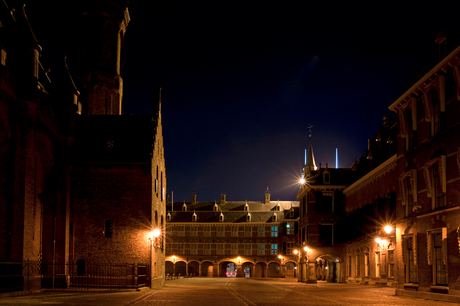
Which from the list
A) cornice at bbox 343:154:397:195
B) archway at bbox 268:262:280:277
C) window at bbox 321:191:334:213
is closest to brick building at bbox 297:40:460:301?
cornice at bbox 343:154:397:195

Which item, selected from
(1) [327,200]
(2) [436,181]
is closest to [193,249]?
(1) [327,200]

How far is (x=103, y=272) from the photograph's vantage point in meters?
29.7

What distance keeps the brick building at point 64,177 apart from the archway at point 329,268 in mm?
19180

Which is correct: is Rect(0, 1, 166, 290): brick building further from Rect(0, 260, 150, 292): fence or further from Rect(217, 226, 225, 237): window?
Rect(217, 226, 225, 237): window

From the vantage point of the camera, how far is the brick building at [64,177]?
2291cm

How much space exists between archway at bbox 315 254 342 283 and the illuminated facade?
23.9 m

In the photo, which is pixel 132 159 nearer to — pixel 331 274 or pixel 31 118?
pixel 31 118

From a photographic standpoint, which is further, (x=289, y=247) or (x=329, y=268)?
(x=289, y=247)

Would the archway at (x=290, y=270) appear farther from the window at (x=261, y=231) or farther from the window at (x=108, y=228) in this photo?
the window at (x=108, y=228)

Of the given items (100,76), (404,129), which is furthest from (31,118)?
(100,76)

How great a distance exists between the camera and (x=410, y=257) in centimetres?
→ 2195

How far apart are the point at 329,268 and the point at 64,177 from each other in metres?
32.8

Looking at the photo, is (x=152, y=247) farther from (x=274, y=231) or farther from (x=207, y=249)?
(x=274, y=231)

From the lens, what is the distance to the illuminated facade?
273ft
